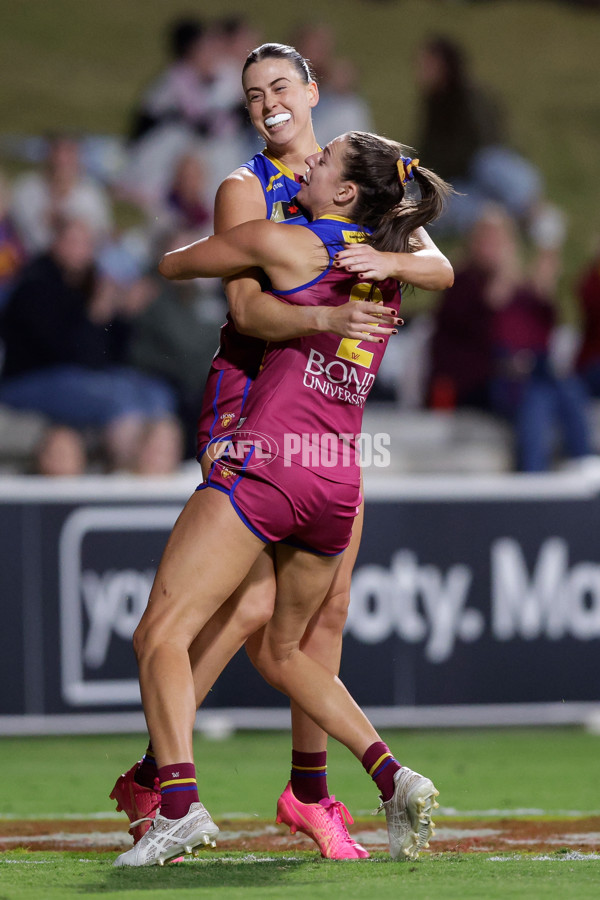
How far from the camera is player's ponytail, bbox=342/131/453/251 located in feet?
12.1

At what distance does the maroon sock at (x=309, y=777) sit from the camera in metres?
4.21

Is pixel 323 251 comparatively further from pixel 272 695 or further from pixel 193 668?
pixel 272 695

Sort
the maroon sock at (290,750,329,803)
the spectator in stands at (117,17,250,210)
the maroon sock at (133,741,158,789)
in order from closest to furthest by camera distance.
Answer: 1. the maroon sock at (133,741,158,789)
2. the maroon sock at (290,750,329,803)
3. the spectator in stands at (117,17,250,210)

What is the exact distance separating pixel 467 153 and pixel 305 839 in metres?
8.14

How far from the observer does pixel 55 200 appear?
975 centimetres

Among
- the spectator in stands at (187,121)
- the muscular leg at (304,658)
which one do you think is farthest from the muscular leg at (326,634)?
the spectator in stands at (187,121)

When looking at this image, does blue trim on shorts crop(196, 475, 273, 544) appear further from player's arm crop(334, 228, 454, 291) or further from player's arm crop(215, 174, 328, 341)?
player's arm crop(334, 228, 454, 291)

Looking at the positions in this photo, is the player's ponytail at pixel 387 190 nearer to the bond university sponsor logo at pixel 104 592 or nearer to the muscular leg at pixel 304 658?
the muscular leg at pixel 304 658

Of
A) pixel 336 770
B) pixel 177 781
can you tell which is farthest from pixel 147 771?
pixel 336 770

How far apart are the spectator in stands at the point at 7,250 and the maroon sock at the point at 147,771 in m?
5.82

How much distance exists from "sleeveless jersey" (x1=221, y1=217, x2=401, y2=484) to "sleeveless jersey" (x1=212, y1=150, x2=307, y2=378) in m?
0.27

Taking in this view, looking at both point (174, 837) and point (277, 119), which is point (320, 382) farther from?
point (174, 837)

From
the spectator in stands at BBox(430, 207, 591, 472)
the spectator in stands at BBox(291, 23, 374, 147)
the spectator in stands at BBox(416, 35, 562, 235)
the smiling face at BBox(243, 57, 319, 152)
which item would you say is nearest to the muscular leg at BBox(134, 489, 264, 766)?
the smiling face at BBox(243, 57, 319, 152)

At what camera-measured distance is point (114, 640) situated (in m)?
7.18
